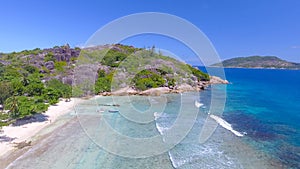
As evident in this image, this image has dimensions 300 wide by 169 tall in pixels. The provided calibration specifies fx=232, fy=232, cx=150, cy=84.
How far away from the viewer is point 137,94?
4600 centimetres

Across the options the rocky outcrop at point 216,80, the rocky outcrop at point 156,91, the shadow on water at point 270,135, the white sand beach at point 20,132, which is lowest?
the shadow on water at point 270,135

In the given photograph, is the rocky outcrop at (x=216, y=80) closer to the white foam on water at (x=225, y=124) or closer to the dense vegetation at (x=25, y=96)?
the white foam on water at (x=225, y=124)

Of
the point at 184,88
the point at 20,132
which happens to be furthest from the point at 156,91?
the point at 20,132

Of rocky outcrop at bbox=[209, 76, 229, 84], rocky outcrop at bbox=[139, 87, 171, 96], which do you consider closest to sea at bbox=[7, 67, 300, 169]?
rocky outcrop at bbox=[139, 87, 171, 96]

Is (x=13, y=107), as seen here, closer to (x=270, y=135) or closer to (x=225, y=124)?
(x=225, y=124)

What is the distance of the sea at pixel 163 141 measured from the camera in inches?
632

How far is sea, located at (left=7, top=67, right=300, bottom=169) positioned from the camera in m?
16.0

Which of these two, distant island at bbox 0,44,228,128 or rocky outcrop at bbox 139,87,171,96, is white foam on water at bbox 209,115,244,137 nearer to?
rocky outcrop at bbox 139,87,171,96

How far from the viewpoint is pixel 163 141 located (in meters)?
20.0

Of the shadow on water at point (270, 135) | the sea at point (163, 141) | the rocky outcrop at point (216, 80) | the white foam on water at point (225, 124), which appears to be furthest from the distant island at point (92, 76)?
the shadow on water at point (270, 135)

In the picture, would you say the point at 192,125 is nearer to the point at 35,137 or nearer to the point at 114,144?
the point at 114,144

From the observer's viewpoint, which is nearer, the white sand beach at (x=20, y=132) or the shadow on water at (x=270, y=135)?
the shadow on water at (x=270, y=135)

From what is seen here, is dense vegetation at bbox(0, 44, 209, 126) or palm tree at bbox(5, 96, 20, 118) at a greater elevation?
dense vegetation at bbox(0, 44, 209, 126)

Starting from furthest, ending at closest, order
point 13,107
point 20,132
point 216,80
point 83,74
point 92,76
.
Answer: point 216,80 → point 92,76 → point 83,74 → point 13,107 → point 20,132
